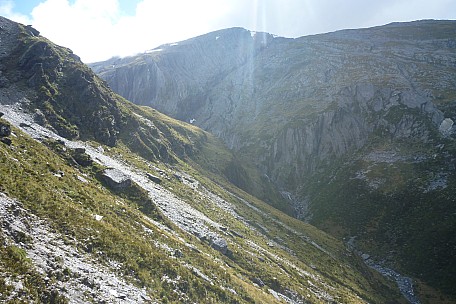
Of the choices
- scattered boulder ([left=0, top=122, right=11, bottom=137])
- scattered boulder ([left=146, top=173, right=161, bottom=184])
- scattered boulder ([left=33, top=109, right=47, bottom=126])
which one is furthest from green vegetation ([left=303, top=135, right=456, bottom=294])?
scattered boulder ([left=0, top=122, right=11, bottom=137])

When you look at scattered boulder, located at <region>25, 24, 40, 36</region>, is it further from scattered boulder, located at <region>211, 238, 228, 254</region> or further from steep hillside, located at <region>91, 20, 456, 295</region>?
steep hillside, located at <region>91, 20, 456, 295</region>

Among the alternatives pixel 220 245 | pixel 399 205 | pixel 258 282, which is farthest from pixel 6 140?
pixel 399 205

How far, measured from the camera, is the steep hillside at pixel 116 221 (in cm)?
2144

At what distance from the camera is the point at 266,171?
15475cm

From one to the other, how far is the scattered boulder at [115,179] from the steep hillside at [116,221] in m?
0.19

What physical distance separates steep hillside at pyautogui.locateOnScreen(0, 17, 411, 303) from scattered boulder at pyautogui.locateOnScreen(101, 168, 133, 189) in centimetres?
19

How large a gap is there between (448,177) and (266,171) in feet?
251

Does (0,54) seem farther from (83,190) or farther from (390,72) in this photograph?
(390,72)

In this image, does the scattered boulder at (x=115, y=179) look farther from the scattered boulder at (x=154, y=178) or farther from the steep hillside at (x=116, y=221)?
the scattered boulder at (x=154, y=178)

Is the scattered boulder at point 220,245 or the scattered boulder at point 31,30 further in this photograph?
the scattered boulder at point 31,30

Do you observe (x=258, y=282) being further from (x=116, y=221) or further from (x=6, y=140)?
(x=6, y=140)

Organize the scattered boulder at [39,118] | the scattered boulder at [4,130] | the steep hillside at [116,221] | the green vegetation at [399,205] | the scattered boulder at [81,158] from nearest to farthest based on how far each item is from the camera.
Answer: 1. the steep hillside at [116,221]
2. the scattered boulder at [4,130]
3. the scattered boulder at [81,158]
4. the scattered boulder at [39,118]
5. the green vegetation at [399,205]

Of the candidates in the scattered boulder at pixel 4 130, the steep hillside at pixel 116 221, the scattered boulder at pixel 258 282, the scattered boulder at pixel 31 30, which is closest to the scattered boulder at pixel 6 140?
the steep hillside at pixel 116 221

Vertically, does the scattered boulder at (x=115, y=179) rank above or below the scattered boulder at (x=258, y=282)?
above
